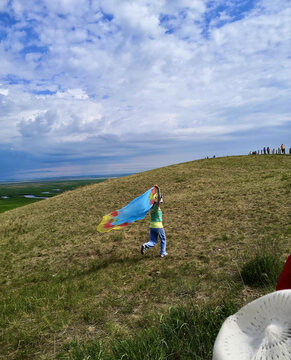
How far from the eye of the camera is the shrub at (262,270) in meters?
5.41

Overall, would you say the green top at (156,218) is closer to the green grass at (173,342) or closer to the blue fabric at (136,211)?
the blue fabric at (136,211)

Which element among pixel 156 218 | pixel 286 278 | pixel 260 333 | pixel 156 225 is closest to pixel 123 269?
pixel 156 225

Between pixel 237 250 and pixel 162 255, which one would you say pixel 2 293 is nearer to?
pixel 162 255

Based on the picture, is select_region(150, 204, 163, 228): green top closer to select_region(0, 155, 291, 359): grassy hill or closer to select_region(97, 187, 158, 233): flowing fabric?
select_region(97, 187, 158, 233): flowing fabric

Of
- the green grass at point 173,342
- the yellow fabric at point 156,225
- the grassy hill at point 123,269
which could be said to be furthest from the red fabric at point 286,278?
the yellow fabric at point 156,225

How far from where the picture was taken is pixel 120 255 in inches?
375

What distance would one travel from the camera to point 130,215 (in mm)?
8859

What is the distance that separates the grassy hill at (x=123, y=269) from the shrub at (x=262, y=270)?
223 mm

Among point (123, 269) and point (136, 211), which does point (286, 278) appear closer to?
point (123, 269)

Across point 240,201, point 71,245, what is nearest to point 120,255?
point 71,245

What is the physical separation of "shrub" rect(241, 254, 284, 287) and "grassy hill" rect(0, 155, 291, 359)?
0.22 m

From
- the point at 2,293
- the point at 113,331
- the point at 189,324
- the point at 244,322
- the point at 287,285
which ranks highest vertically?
the point at 287,285

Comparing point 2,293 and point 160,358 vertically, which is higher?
point 160,358

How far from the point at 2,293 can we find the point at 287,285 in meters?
8.60
